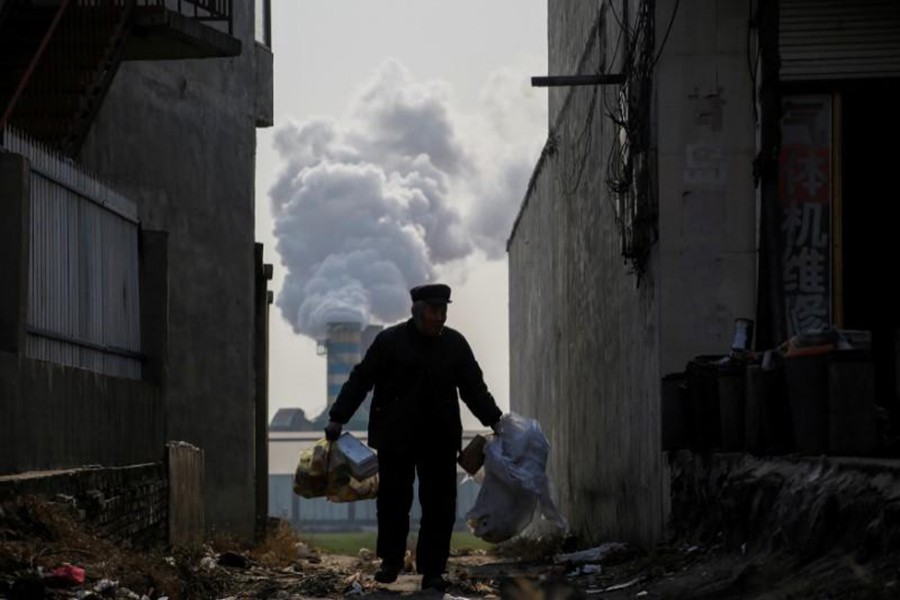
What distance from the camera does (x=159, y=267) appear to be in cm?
1697

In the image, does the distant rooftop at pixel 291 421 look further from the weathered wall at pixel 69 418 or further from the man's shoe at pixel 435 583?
the man's shoe at pixel 435 583

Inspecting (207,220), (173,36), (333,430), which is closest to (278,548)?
(207,220)

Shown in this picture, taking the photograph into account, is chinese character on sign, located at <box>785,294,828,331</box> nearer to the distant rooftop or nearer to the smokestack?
the smokestack

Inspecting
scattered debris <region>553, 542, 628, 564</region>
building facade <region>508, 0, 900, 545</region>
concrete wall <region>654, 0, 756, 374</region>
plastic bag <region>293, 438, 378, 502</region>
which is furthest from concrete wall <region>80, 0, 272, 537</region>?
concrete wall <region>654, 0, 756, 374</region>

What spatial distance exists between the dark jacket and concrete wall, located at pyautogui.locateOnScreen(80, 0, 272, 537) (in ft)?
33.5

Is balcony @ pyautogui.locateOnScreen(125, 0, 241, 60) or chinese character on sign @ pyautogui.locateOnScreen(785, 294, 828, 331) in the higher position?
balcony @ pyautogui.locateOnScreen(125, 0, 241, 60)

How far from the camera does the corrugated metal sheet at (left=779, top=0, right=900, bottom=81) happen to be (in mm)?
14328

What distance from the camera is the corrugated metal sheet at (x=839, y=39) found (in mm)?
14328

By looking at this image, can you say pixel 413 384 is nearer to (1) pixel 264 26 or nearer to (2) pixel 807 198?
(2) pixel 807 198

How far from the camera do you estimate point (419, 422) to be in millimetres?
11883

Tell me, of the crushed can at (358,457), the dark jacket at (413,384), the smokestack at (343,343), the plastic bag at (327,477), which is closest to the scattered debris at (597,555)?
the plastic bag at (327,477)

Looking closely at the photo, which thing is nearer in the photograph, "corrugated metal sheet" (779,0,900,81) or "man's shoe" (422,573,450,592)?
"man's shoe" (422,573,450,592)

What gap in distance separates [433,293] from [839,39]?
4.42 m

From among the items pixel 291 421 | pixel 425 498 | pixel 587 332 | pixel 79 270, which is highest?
pixel 79 270
